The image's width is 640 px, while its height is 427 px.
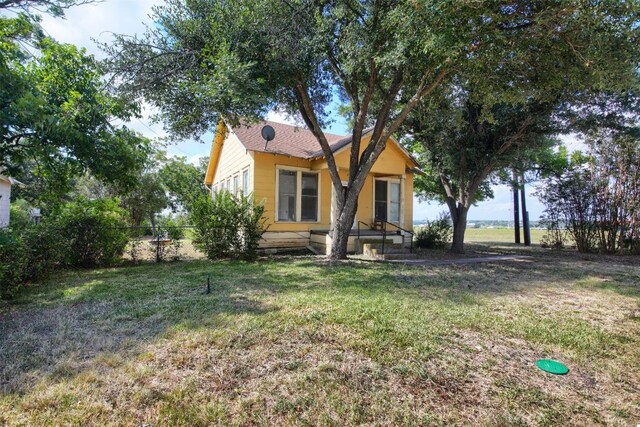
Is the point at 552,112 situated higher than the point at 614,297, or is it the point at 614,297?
the point at 552,112

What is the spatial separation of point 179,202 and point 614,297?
981 inches

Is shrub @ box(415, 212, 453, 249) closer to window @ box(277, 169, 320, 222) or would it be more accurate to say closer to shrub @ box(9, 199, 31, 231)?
window @ box(277, 169, 320, 222)

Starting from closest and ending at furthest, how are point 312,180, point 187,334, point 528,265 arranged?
1. point 187,334
2. point 528,265
3. point 312,180

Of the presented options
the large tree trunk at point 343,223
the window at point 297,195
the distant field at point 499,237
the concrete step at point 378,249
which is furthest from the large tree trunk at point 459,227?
the large tree trunk at point 343,223

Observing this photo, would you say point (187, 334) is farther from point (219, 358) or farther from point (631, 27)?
point (631, 27)

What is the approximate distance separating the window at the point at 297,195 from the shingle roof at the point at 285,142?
2.59ft

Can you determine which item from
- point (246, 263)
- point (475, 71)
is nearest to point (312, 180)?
point (246, 263)

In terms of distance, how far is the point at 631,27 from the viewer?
6.00m

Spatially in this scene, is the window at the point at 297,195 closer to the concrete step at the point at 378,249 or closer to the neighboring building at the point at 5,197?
the concrete step at the point at 378,249

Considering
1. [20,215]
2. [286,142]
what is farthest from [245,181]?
[20,215]

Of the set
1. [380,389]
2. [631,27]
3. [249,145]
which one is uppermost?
[631,27]

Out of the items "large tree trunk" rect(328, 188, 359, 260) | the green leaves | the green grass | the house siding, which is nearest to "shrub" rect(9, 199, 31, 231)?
the green leaves

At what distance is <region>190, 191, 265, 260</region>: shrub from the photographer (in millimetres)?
9305

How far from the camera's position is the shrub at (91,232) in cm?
773
